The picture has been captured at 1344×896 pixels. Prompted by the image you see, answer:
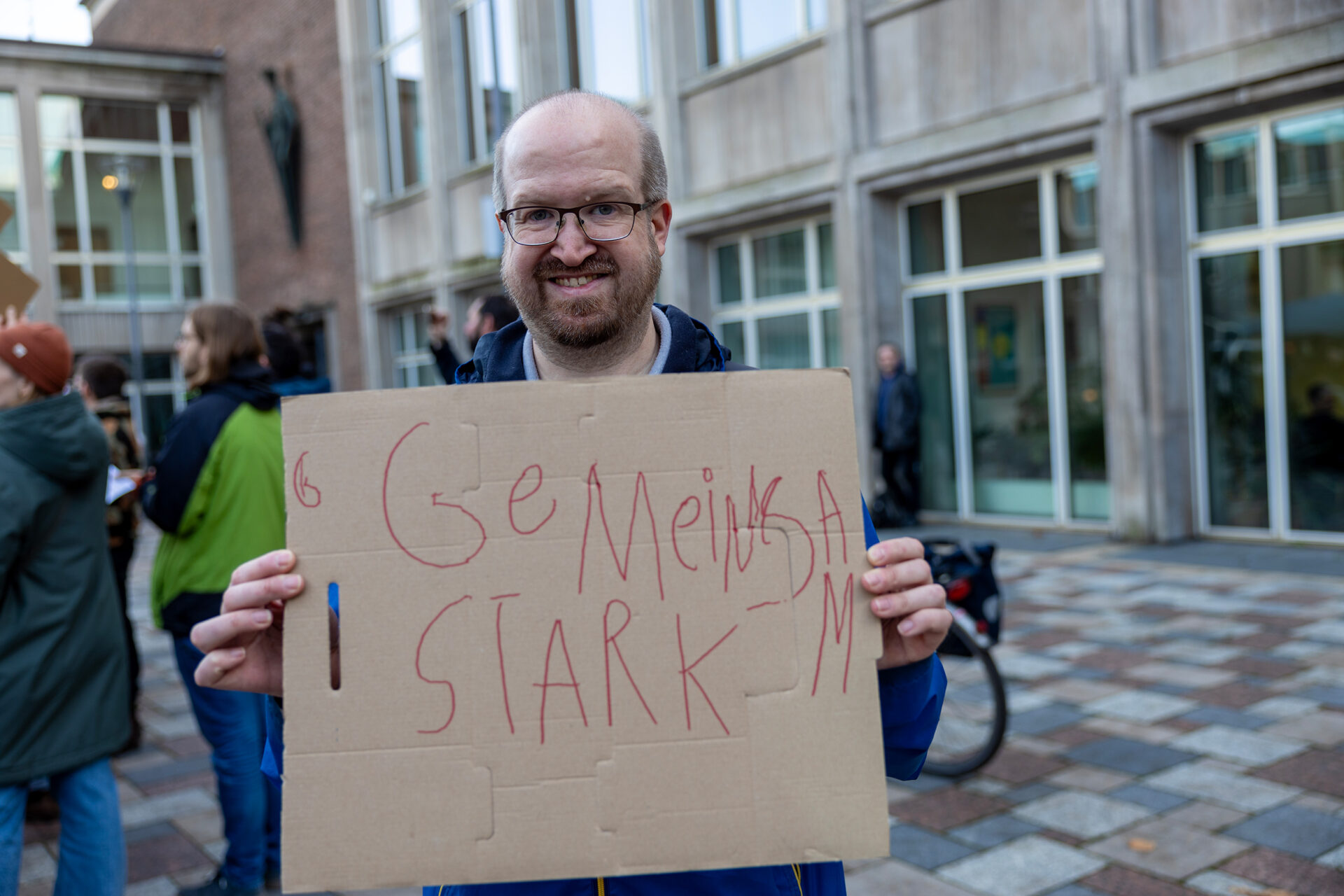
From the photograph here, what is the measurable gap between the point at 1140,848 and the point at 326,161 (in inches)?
815

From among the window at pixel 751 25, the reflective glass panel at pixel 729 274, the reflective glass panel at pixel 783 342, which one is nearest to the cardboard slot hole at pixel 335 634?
→ the window at pixel 751 25

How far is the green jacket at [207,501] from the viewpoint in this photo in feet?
11.5

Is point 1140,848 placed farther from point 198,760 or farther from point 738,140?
point 738,140

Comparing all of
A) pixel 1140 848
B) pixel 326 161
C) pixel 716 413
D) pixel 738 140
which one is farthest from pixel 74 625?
pixel 326 161

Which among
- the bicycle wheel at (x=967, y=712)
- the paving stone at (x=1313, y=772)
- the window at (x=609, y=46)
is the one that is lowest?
the paving stone at (x=1313, y=772)

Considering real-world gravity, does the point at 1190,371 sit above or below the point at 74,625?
above

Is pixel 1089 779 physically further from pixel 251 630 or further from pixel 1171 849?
pixel 251 630

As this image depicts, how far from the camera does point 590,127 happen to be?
1.59 metres

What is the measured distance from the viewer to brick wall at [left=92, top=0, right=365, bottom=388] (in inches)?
829

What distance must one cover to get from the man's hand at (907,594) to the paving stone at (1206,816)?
113 inches

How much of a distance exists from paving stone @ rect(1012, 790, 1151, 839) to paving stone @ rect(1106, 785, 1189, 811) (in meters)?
0.04

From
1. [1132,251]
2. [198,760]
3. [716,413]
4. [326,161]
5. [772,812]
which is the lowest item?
[198,760]

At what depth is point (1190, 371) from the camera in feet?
30.1

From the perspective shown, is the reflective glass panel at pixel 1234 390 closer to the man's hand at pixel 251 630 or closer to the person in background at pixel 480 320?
the person in background at pixel 480 320
